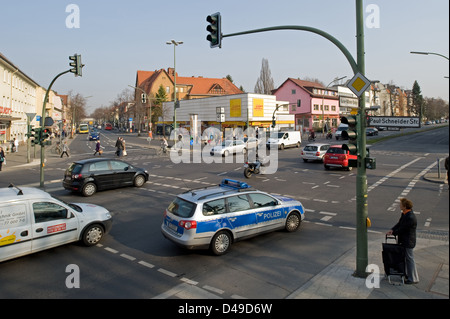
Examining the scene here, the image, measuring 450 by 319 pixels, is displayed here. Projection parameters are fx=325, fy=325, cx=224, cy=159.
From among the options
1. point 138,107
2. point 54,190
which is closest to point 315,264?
point 54,190

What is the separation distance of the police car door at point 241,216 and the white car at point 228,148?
20350mm

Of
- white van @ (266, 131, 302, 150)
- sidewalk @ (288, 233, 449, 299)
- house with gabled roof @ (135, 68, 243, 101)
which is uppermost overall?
house with gabled roof @ (135, 68, 243, 101)

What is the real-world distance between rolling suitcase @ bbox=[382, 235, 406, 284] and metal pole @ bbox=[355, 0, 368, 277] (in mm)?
413

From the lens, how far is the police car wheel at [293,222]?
9.18 metres

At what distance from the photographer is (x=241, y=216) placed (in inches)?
316

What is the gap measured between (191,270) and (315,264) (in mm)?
2657

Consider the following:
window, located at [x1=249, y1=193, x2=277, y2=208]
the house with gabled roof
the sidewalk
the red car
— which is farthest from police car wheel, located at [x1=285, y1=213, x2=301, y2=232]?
the house with gabled roof

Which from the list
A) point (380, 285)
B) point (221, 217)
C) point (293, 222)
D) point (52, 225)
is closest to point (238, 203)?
point (221, 217)

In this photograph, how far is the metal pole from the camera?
6359 mm

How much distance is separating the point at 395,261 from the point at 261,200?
353 cm

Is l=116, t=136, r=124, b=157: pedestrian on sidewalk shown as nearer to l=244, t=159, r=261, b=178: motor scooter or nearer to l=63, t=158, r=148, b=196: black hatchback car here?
l=63, t=158, r=148, b=196: black hatchback car

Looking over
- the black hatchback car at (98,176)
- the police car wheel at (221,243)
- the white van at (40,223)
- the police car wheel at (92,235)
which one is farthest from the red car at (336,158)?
the police car wheel at (92,235)

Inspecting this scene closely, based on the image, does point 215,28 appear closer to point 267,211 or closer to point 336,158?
point 267,211
